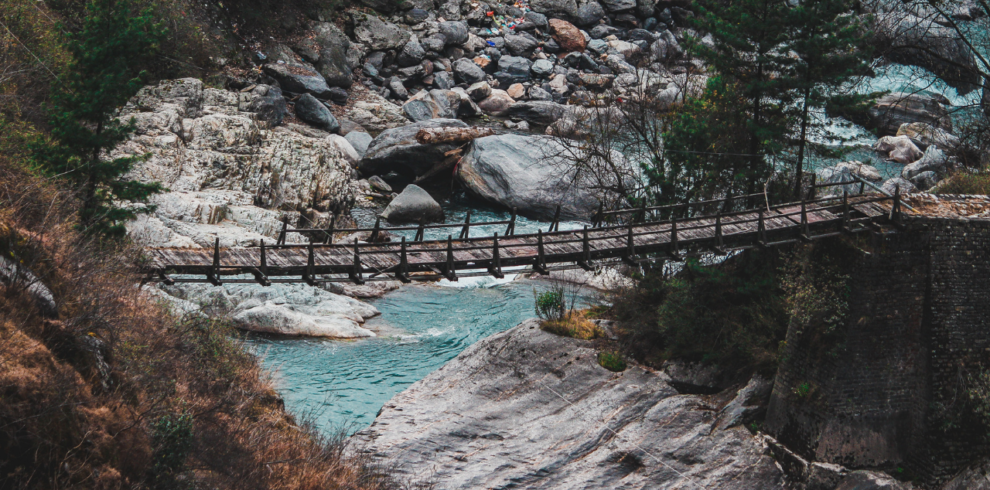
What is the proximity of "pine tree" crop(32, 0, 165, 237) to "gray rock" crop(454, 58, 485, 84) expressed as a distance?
3418cm

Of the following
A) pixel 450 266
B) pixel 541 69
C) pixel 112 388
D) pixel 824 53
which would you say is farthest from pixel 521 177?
pixel 112 388

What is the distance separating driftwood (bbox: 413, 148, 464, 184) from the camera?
122 feet

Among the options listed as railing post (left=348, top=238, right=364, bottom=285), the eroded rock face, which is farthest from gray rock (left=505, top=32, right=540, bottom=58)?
railing post (left=348, top=238, right=364, bottom=285)

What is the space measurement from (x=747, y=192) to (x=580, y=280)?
9.86 m

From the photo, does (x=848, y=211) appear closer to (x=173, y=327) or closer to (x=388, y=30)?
(x=173, y=327)

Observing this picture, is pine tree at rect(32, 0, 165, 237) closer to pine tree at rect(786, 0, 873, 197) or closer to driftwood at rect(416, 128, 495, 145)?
pine tree at rect(786, 0, 873, 197)

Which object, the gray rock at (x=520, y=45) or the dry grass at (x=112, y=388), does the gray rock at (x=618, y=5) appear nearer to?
the gray rock at (x=520, y=45)

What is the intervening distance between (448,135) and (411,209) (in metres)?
5.77

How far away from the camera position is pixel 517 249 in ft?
58.4

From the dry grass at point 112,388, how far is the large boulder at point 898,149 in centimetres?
3134

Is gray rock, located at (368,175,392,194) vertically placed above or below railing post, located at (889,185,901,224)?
above

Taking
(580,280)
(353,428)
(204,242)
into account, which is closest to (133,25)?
(204,242)

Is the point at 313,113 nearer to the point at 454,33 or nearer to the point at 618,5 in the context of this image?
the point at 454,33

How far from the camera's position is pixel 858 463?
16.6m
